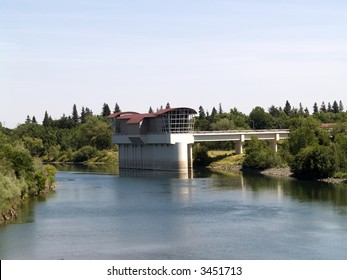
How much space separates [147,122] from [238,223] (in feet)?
182

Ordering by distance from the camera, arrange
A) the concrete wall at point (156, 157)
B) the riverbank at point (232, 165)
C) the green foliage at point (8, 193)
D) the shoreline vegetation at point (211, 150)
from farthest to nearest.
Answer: the concrete wall at point (156, 157), the riverbank at point (232, 165), the shoreline vegetation at point (211, 150), the green foliage at point (8, 193)

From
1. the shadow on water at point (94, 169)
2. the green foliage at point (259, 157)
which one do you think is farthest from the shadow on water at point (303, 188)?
the shadow on water at point (94, 169)

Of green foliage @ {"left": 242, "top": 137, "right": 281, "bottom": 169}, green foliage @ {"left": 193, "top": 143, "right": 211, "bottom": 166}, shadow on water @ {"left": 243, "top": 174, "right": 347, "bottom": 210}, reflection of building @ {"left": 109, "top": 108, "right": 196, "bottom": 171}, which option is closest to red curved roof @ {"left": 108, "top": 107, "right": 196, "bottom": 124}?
reflection of building @ {"left": 109, "top": 108, "right": 196, "bottom": 171}

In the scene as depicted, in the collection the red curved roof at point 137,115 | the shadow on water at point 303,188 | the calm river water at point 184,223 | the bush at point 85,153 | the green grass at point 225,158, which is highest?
the red curved roof at point 137,115

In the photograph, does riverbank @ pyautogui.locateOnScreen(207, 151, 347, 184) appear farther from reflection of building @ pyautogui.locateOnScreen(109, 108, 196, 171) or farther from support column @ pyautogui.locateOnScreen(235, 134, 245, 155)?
reflection of building @ pyautogui.locateOnScreen(109, 108, 196, 171)

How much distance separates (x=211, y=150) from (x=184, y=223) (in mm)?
65667

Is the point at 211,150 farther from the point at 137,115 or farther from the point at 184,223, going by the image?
the point at 184,223

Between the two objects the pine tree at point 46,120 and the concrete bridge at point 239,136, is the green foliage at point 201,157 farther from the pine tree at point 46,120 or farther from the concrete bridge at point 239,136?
the pine tree at point 46,120

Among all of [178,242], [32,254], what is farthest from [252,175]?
[32,254]

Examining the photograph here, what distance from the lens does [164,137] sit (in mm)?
91375

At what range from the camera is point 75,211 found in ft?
164

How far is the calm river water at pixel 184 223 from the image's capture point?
34969mm

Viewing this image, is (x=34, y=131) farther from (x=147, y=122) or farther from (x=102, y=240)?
(x=102, y=240)

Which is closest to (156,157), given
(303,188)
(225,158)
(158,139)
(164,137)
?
(158,139)
